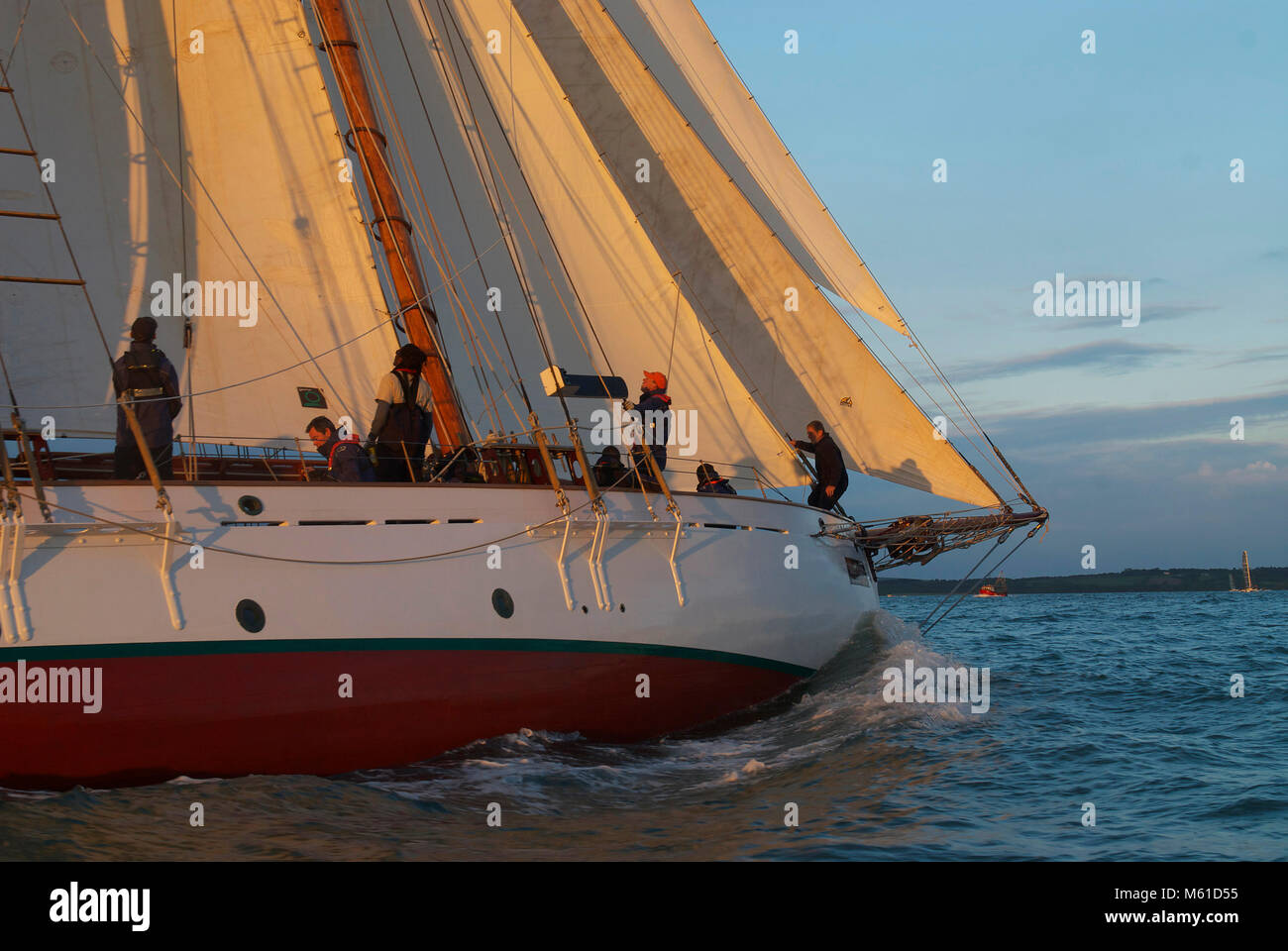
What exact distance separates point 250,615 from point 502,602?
7.32 ft

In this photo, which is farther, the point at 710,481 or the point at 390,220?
the point at 710,481

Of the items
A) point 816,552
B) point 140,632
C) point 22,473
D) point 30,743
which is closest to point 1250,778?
point 816,552

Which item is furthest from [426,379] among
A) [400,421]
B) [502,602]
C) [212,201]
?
[502,602]

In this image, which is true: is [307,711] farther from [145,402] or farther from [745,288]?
[745,288]

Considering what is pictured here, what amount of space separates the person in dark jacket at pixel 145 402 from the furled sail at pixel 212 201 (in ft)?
8.30

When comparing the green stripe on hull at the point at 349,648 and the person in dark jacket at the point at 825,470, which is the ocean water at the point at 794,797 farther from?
the person in dark jacket at the point at 825,470

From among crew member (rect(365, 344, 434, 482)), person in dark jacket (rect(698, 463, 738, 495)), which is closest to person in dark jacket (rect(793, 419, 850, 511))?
person in dark jacket (rect(698, 463, 738, 495))

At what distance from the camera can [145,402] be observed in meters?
9.97

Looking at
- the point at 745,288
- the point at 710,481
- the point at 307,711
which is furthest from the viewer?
the point at 745,288

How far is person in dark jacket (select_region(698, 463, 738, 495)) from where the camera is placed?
Result: 13.9 meters

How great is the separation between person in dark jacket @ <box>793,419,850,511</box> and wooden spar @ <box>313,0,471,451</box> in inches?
187

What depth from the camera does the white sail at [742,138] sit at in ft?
53.9

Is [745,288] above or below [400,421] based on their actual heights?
above

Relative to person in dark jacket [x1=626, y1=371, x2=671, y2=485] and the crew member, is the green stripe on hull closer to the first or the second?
the crew member
